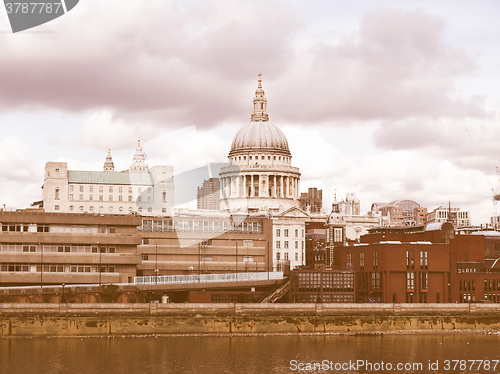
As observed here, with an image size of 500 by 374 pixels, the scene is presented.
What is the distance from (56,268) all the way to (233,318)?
3109cm

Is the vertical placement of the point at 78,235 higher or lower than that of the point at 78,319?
higher

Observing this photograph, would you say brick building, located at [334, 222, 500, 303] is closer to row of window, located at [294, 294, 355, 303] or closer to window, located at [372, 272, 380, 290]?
window, located at [372, 272, 380, 290]

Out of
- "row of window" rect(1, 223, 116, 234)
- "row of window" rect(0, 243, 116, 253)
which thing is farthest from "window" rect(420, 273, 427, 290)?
"row of window" rect(1, 223, 116, 234)

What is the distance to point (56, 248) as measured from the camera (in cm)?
15925

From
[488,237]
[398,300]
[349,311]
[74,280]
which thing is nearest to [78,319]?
[74,280]

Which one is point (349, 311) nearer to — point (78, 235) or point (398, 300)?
point (398, 300)

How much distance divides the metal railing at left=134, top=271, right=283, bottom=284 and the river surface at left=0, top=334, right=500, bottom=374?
26536mm

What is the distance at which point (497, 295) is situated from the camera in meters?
170

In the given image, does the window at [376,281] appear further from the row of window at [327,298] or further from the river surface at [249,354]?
the river surface at [249,354]

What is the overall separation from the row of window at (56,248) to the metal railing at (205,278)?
6911mm

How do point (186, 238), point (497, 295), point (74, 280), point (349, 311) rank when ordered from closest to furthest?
1. point (349, 311)
2. point (74, 280)
3. point (497, 295)
4. point (186, 238)

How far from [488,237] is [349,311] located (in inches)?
2298

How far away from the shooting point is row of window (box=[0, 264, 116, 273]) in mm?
156000

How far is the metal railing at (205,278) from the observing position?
6334 inches
